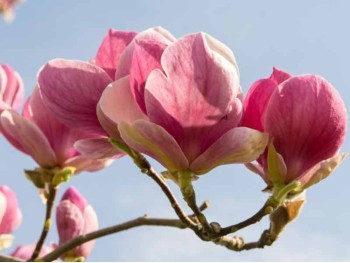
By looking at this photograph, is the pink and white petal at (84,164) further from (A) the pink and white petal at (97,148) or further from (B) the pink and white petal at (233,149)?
(B) the pink and white petal at (233,149)

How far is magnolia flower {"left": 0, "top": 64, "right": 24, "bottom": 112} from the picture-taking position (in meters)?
1.31

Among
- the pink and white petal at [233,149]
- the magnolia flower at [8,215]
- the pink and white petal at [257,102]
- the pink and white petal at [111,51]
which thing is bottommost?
the magnolia flower at [8,215]

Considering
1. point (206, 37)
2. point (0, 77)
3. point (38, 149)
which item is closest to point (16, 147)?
point (38, 149)

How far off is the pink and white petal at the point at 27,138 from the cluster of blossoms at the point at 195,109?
0.26m

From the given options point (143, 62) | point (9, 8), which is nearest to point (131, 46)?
point (143, 62)

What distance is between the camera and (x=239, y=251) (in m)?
1.06

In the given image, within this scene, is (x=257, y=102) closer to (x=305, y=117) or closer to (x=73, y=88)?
(x=305, y=117)

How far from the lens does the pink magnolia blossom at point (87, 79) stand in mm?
892

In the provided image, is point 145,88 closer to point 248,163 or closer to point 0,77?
point 248,163

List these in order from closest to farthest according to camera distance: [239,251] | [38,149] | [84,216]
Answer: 1. [239,251]
2. [38,149]
3. [84,216]

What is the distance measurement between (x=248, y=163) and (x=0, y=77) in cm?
61

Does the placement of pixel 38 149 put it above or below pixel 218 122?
below

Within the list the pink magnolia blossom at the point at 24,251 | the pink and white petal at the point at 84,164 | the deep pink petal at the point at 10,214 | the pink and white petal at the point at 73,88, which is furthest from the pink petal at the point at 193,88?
the pink magnolia blossom at the point at 24,251

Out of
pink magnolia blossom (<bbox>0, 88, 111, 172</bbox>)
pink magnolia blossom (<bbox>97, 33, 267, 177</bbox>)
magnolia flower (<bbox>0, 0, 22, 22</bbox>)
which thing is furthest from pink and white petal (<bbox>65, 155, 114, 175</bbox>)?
magnolia flower (<bbox>0, 0, 22, 22</bbox>)
